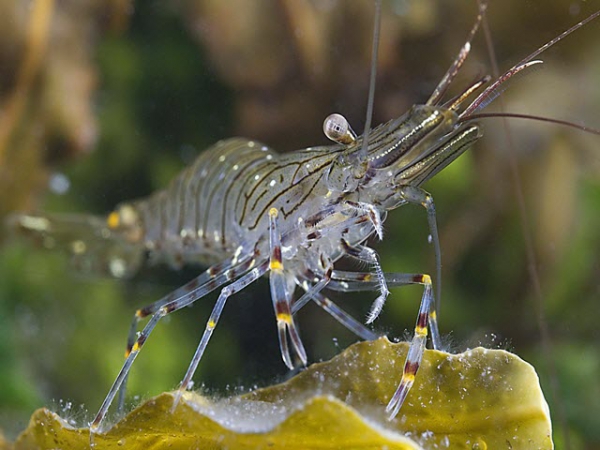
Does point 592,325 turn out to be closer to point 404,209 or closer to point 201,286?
point 404,209

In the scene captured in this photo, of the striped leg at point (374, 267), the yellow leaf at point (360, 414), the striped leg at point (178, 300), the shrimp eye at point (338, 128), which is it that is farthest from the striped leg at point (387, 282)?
the shrimp eye at point (338, 128)

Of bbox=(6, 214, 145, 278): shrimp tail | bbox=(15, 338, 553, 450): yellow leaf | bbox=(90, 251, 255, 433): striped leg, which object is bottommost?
bbox=(15, 338, 553, 450): yellow leaf

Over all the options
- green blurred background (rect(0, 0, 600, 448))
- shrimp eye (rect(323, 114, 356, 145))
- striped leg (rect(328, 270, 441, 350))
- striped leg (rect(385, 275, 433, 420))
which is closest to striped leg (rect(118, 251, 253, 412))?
green blurred background (rect(0, 0, 600, 448))

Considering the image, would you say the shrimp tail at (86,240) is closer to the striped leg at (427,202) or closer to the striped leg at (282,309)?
the striped leg at (282,309)

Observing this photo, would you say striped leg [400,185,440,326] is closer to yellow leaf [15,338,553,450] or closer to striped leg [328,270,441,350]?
striped leg [328,270,441,350]

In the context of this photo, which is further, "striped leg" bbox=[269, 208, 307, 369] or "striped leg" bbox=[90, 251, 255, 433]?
"striped leg" bbox=[90, 251, 255, 433]

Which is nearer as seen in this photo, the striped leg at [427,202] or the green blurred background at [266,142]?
the striped leg at [427,202]
